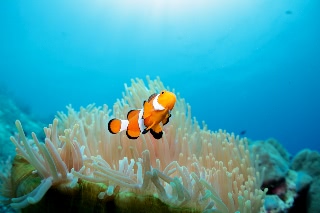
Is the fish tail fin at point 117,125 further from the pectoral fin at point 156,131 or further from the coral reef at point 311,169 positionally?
the coral reef at point 311,169

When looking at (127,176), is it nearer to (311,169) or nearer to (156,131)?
(156,131)

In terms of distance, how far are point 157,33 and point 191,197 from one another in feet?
212

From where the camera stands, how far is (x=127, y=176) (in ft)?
5.30

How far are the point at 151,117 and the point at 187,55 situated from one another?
66705 millimetres

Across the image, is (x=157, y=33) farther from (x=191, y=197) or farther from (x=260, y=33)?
(x=191, y=197)

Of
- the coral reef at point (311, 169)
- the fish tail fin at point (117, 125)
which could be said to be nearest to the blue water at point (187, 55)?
the coral reef at point (311, 169)

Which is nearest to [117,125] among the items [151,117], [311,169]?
[151,117]

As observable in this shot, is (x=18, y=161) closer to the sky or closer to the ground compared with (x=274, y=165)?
closer to the ground

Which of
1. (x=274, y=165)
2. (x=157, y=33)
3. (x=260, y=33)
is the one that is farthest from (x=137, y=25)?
(x=274, y=165)

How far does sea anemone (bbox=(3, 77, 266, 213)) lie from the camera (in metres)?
1.56

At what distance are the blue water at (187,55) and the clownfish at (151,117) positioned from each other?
4372 centimetres

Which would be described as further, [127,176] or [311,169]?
[311,169]

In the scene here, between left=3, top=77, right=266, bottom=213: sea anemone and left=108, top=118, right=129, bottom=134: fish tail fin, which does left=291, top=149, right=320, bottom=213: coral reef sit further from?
left=108, top=118, right=129, bottom=134: fish tail fin

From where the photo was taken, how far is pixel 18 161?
78.8 inches
